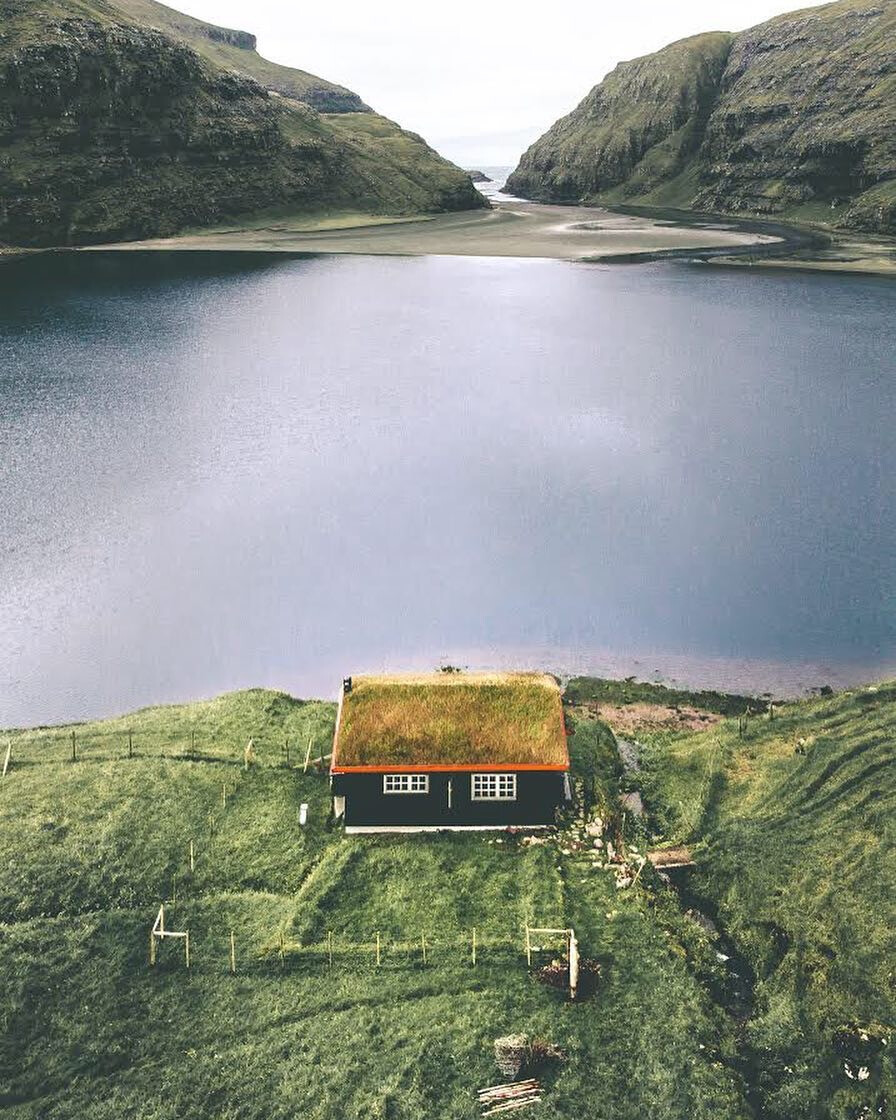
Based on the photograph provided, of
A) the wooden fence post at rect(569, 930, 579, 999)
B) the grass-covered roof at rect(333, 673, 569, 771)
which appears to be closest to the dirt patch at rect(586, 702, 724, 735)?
the grass-covered roof at rect(333, 673, 569, 771)

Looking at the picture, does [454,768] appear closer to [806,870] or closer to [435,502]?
[806,870]

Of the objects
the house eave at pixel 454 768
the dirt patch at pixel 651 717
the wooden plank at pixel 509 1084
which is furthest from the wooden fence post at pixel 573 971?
the dirt patch at pixel 651 717

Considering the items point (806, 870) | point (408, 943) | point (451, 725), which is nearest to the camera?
point (408, 943)

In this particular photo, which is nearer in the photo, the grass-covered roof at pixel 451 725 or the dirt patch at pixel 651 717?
the grass-covered roof at pixel 451 725

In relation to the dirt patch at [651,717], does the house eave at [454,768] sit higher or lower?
higher

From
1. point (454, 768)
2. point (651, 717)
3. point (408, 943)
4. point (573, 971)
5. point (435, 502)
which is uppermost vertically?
point (454, 768)

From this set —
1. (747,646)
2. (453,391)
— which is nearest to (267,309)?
(453,391)

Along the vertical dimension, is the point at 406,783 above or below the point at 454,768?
below

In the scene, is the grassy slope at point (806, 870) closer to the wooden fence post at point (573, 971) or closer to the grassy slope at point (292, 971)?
the grassy slope at point (292, 971)

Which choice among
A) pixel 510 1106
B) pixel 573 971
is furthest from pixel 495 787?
pixel 510 1106
